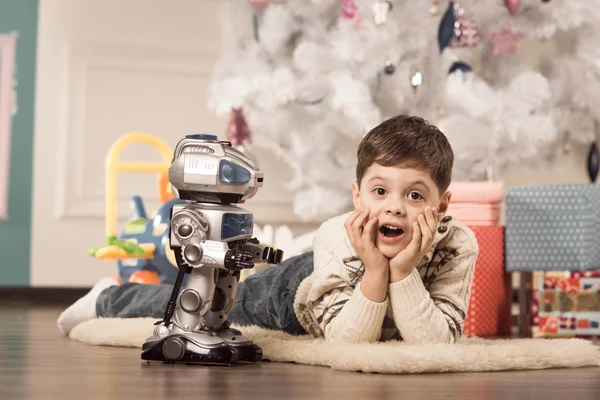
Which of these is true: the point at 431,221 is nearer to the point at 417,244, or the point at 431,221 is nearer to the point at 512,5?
the point at 417,244

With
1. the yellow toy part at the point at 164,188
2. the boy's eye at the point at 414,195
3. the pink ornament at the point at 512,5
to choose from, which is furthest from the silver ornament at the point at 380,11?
the boy's eye at the point at 414,195

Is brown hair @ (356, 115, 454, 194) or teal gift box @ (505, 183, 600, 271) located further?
teal gift box @ (505, 183, 600, 271)

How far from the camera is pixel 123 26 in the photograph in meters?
3.16

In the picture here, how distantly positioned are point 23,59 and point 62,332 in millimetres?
1557

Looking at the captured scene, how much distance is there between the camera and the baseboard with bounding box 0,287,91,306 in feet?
10.0

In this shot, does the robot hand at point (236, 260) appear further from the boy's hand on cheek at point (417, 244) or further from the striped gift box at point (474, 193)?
the striped gift box at point (474, 193)

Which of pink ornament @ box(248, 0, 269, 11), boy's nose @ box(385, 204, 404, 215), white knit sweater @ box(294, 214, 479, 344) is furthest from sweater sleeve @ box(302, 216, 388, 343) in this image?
pink ornament @ box(248, 0, 269, 11)

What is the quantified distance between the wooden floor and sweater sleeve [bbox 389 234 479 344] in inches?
4.3

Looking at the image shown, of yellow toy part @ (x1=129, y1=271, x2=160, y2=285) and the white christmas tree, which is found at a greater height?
the white christmas tree

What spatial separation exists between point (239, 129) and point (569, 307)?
1.16 metres

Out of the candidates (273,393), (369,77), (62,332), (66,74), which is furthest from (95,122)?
(273,393)

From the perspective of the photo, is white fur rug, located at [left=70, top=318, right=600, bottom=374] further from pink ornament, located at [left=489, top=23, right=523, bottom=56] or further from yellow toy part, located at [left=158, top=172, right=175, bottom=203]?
pink ornament, located at [left=489, top=23, right=523, bottom=56]

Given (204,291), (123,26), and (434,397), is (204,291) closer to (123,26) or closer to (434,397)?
(434,397)

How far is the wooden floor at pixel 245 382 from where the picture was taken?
97cm
